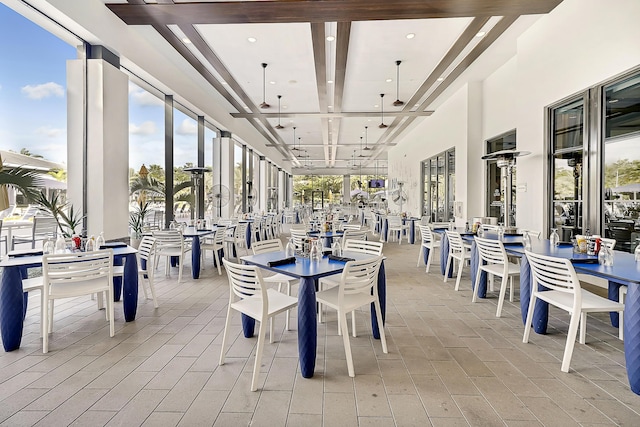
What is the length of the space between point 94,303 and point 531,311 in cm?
464

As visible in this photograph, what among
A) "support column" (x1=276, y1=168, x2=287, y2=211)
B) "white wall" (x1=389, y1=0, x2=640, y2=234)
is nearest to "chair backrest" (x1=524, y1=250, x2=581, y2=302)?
"white wall" (x1=389, y1=0, x2=640, y2=234)

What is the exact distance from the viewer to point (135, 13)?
14.5ft

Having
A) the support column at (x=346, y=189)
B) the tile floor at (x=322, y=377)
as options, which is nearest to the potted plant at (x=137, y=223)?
the tile floor at (x=322, y=377)

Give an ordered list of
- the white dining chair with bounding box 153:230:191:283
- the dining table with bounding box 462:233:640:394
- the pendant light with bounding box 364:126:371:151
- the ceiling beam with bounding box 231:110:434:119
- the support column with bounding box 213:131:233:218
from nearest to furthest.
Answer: the dining table with bounding box 462:233:640:394 < the white dining chair with bounding box 153:230:191:283 < the ceiling beam with bounding box 231:110:434:119 < the support column with bounding box 213:131:233:218 < the pendant light with bounding box 364:126:371:151

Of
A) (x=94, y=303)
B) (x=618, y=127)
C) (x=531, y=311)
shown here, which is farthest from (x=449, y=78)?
(x=94, y=303)

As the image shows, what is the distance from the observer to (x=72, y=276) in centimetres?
281

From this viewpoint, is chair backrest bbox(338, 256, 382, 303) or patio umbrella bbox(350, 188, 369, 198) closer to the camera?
chair backrest bbox(338, 256, 382, 303)

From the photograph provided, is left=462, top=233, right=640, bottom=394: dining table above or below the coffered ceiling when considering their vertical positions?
below

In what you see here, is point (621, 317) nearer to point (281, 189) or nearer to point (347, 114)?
point (347, 114)

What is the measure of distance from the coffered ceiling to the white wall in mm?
339

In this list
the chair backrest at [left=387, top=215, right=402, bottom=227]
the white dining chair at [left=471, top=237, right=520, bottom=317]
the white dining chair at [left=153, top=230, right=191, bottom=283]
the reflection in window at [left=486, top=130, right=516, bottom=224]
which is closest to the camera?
the white dining chair at [left=471, top=237, right=520, bottom=317]

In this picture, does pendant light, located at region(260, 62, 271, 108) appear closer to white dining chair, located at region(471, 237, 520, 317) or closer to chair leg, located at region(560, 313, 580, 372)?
white dining chair, located at region(471, 237, 520, 317)

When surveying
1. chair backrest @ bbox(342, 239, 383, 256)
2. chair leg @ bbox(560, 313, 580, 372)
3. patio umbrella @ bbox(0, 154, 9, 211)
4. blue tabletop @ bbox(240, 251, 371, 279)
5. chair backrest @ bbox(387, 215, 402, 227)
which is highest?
patio umbrella @ bbox(0, 154, 9, 211)

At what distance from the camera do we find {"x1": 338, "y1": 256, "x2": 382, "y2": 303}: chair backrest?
2.37 m
